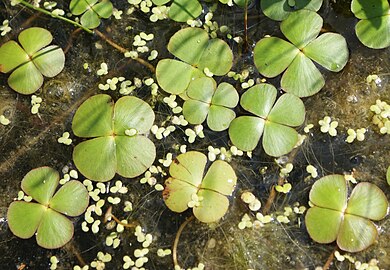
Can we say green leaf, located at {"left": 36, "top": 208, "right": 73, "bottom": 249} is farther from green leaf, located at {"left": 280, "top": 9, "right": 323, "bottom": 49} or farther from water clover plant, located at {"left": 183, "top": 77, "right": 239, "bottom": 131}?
green leaf, located at {"left": 280, "top": 9, "right": 323, "bottom": 49}

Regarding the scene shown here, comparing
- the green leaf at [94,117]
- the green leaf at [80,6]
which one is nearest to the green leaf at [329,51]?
the green leaf at [94,117]

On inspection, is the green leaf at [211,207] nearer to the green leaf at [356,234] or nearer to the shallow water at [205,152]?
the shallow water at [205,152]

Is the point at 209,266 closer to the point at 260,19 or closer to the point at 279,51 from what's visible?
the point at 279,51

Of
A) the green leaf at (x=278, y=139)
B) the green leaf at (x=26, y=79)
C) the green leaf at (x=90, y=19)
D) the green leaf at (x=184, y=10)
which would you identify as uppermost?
the green leaf at (x=184, y=10)

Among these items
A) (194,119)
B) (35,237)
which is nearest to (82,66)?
(194,119)

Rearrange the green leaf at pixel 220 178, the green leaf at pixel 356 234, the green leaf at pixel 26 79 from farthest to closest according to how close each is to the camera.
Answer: the green leaf at pixel 26 79 < the green leaf at pixel 220 178 < the green leaf at pixel 356 234

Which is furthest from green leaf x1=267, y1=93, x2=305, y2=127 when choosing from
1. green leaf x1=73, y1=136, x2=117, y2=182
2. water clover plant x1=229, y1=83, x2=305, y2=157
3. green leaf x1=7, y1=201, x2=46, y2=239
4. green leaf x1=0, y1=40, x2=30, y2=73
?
green leaf x1=0, y1=40, x2=30, y2=73

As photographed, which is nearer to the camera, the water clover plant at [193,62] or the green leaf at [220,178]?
the green leaf at [220,178]
